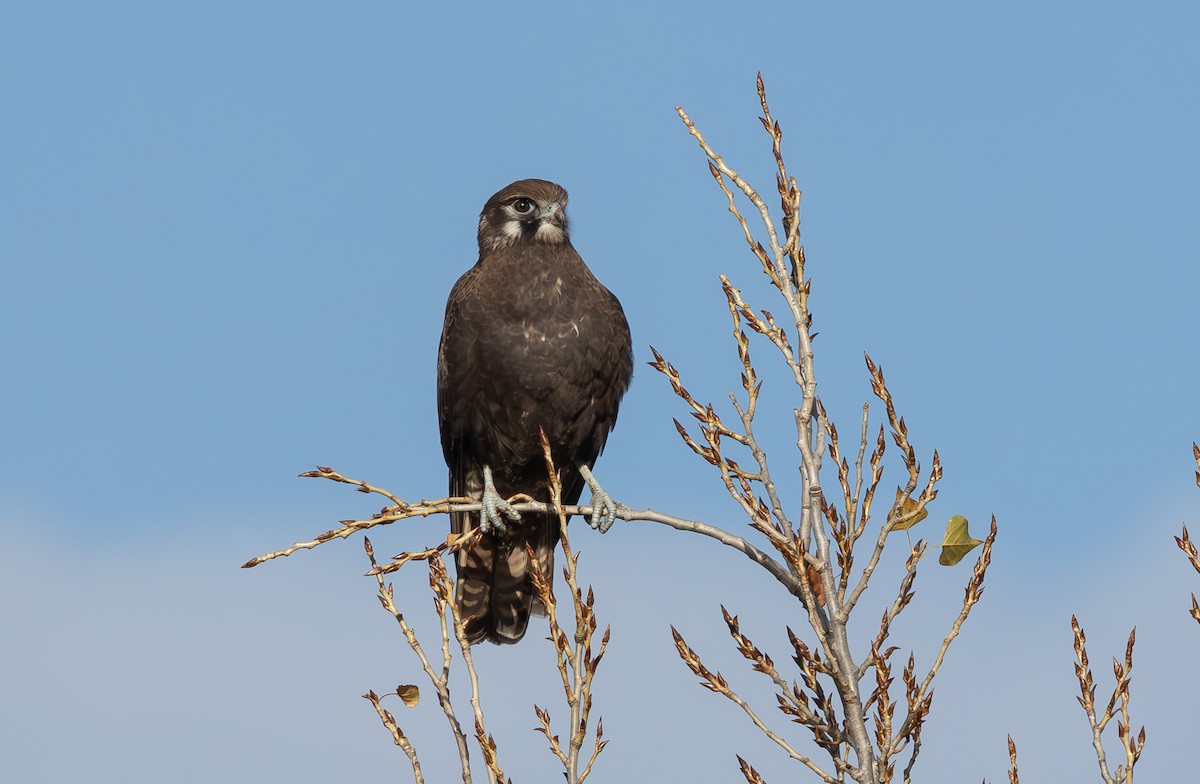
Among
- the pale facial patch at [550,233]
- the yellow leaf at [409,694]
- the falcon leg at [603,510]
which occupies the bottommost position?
the yellow leaf at [409,694]

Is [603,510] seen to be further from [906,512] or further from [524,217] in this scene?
[906,512]

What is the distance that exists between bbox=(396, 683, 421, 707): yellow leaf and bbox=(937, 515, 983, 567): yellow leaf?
2102mm

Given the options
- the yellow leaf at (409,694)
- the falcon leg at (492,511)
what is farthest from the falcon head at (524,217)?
the yellow leaf at (409,694)

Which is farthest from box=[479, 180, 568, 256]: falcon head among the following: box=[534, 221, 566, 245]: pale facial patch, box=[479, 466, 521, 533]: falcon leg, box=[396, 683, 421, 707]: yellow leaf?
box=[396, 683, 421, 707]: yellow leaf

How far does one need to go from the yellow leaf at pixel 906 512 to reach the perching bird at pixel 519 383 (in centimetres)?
265

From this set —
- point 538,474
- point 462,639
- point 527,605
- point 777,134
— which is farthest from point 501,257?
point 462,639

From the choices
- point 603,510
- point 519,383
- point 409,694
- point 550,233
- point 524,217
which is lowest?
point 409,694

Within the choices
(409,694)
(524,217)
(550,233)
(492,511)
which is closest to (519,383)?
(492,511)

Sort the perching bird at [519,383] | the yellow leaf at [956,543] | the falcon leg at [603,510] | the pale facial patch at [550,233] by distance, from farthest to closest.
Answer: the pale facial patch at [550,233], the perching bird at [519,383], the falcon leg at [603,510], the yellow leaf at [956,543]

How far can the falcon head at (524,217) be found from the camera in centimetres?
862

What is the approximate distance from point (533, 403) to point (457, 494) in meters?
0.94

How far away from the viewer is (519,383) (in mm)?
8070

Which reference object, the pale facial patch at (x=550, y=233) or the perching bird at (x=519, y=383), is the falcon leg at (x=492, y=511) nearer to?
the perching bird at (x=519, y=383)

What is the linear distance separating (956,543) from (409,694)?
222 cm
